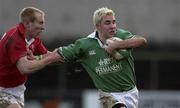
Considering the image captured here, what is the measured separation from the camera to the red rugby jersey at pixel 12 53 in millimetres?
11672

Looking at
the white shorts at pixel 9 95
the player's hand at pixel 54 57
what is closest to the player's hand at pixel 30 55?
the player's hand at pixel 54 57

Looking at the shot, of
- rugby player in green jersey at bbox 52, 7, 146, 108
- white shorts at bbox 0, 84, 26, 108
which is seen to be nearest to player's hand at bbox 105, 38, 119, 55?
rugby player in green jersey at bbox 52, 7, 146, 108

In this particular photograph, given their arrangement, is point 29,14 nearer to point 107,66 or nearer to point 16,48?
point 16,48

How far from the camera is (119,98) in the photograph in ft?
38.5

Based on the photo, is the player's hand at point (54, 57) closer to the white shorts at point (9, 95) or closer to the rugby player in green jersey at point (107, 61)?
the rugby player in green jersey at point (107, 61)

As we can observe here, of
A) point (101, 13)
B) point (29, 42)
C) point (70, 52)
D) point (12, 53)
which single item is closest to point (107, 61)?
point (70, 52)

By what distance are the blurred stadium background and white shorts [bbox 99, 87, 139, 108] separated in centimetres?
1034

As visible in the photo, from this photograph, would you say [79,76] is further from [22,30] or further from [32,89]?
[22,30]

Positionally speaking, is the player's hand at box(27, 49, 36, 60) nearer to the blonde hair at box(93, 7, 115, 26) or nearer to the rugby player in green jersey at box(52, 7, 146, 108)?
the rugby player in green jersey at box(52, 7, 146, 108)

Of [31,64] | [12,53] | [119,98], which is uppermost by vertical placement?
[12,53]

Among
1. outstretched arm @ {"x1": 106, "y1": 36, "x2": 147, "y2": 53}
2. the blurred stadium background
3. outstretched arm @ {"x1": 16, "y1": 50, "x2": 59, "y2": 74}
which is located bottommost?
the blurred stadium background

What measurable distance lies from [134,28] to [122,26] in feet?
1.17

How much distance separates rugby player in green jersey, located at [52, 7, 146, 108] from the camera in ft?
38.3

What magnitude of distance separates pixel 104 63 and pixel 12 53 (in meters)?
1.07
